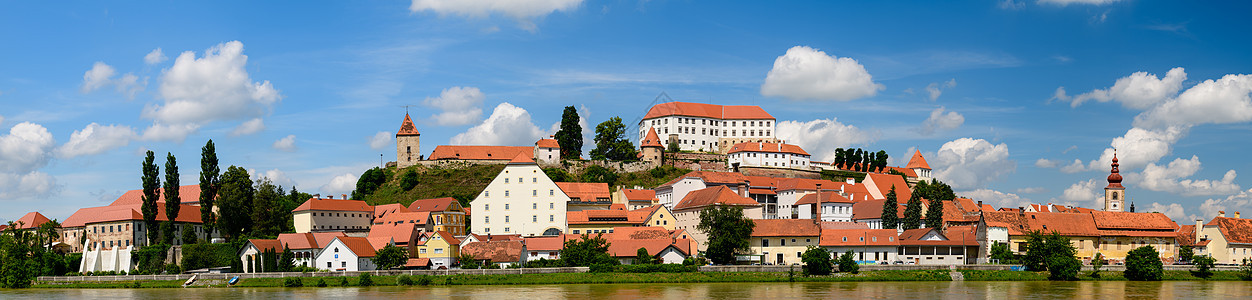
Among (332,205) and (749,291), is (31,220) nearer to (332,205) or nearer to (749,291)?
(332,205)

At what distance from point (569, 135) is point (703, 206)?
39579mm

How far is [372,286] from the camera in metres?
60.9

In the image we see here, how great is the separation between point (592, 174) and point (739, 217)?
1625 inches

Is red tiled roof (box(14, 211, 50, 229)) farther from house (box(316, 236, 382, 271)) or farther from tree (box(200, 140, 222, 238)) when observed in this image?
house (box(316, 236, 382, 271))

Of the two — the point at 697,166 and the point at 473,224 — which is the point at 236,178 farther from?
the point at 697,166

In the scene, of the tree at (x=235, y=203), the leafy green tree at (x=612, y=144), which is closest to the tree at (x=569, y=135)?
the leafy green tree at (x=612, y=144)

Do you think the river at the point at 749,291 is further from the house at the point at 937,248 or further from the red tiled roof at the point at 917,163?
the red tiled roof at the point at 917,163

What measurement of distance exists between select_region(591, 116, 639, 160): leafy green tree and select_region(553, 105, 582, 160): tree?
2.06 m

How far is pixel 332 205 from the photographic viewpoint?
8706cm

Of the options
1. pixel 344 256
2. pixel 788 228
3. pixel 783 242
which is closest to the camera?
pixel 344 256

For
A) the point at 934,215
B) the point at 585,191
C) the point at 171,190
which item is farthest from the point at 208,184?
the point at 934,215

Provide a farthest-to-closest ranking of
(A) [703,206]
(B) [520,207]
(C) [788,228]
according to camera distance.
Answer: (B) [520,207] < (A) [703,206] < (C) [788,228]

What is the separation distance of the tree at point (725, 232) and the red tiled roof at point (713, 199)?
7.18 meters

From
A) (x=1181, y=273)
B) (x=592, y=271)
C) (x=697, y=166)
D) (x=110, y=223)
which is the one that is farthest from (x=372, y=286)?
(x=697, y=166)
